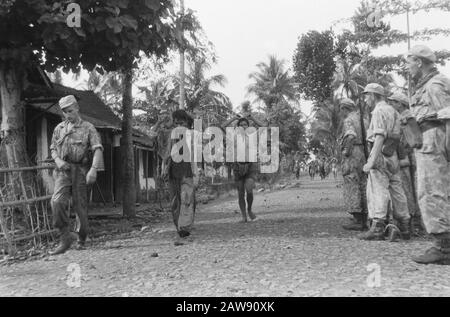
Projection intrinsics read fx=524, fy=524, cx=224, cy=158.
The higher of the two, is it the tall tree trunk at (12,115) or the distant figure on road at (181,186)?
the tall tree trunk at (12,115)

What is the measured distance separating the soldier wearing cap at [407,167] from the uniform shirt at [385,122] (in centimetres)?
48

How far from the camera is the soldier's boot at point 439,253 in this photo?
4938 mm

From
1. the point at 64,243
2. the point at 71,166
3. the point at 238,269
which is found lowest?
the point at 238,269

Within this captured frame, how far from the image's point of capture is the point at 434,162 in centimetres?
502

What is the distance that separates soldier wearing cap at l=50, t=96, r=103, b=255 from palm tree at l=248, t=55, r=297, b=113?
149 ft

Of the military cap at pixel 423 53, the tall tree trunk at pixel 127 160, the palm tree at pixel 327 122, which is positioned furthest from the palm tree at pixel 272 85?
the military cap at pixel 423 53

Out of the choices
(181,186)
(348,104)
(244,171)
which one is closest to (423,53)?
(348,104)

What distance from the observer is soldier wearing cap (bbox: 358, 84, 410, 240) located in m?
6.51

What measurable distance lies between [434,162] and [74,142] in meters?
4.45

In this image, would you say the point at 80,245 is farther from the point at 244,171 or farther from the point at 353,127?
the point at 353,127

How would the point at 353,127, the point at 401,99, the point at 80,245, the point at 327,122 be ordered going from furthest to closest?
the point at 327,122
the point at 353,127
the point at 80,245
the point at 401,99

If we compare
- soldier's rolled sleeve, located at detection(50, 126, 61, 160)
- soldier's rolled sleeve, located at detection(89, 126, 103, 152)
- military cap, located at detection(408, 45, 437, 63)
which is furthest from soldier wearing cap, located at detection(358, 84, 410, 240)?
soldier's rolled sleeve, located at detection(50, 126, 61, 160)

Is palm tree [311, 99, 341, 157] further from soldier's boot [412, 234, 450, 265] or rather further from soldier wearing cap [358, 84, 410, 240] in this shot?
soldier's boot [412, 234, 450, 265]

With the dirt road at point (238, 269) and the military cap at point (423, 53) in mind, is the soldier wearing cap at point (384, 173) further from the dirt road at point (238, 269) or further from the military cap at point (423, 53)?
the military cap at point (423, 53)
